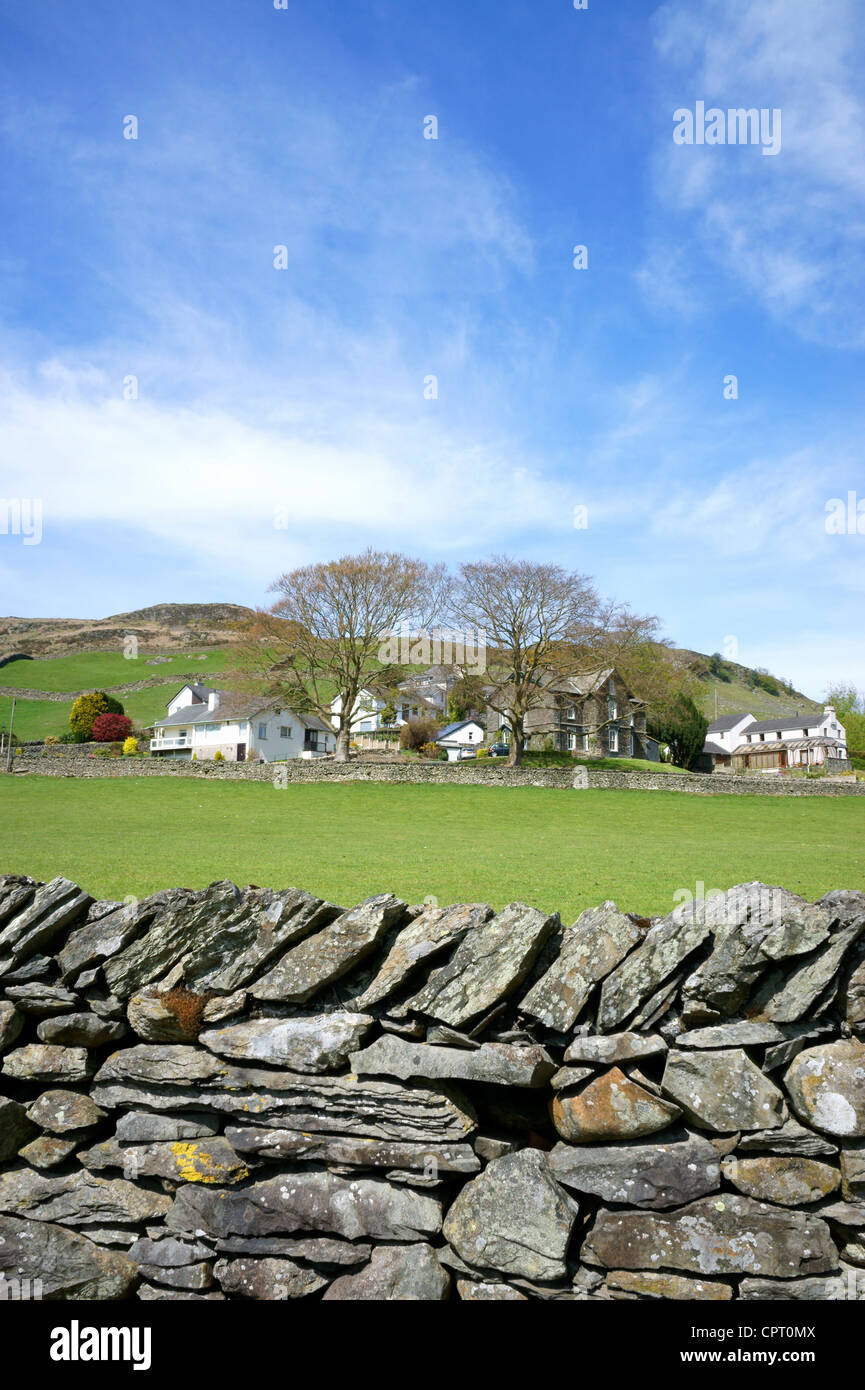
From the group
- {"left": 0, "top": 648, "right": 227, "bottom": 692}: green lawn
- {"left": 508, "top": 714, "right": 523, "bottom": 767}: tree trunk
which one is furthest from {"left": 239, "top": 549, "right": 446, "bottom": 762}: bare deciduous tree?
{"left": 0, "top": 648, "right": 227, "bottom": 692}: green lawn

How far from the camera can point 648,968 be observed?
4.46 meters

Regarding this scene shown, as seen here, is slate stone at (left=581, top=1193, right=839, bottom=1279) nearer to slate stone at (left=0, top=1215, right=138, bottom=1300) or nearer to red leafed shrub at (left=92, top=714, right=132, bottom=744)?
slate stone at (left=0, top=1215, right=138, bottom=1300)

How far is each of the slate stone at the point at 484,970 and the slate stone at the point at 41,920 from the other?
2.61 meters

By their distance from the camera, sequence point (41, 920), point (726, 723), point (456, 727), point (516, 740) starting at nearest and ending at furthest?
1. point (41, 920)
2. point (516, 740)
3. point (456, 727)
4. point (726, 723)

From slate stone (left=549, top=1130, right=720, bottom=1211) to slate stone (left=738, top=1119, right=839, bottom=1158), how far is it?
0.90 feet

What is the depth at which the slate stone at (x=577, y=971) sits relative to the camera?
4.50 meters

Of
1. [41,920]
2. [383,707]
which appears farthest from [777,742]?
[41,920]

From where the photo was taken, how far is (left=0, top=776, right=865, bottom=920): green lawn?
8.98 meters

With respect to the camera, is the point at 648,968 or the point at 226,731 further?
the point at 226,731

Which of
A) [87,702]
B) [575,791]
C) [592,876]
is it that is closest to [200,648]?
[87,702]

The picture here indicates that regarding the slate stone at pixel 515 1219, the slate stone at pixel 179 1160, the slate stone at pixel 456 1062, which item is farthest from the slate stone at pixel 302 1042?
the slate stone at pixel 515 1219

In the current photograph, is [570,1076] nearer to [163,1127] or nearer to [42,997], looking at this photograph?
[163,1127]

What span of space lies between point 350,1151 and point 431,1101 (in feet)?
1.97

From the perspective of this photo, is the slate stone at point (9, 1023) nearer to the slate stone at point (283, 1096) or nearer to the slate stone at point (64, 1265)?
the slate stone at point (283, 1096)
